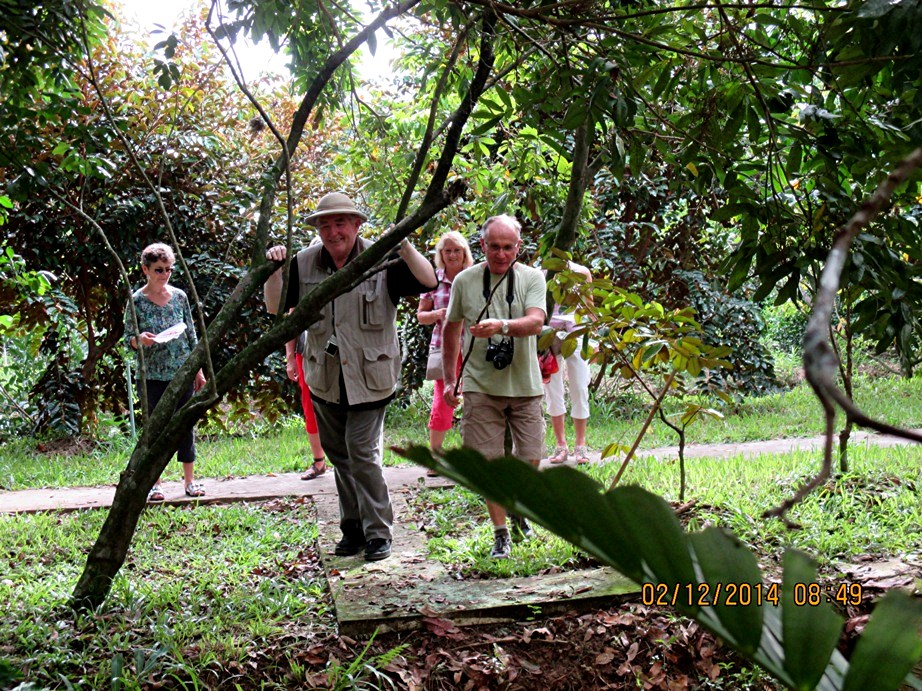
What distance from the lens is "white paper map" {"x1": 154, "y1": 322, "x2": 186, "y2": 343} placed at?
19.1 feet

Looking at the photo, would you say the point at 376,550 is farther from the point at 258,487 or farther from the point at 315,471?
the point at 315,471

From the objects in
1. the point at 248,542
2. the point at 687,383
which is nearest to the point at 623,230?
the point at 687,383

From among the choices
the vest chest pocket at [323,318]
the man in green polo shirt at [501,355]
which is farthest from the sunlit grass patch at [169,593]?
the vest chest pocket at [323,318]

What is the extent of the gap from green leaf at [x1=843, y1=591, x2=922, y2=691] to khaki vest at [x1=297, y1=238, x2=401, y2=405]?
3799mm

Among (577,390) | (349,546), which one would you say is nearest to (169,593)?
(349,546)

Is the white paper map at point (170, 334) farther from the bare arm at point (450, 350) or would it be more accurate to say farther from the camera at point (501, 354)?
the camera at point (501, 354)

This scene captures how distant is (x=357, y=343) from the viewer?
4.46 metres

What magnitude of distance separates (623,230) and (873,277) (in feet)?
24.3

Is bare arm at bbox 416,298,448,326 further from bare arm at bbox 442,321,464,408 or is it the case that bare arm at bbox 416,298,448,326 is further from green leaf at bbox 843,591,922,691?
green leaf at bbox 843,591,922,691

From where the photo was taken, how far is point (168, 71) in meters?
4.03

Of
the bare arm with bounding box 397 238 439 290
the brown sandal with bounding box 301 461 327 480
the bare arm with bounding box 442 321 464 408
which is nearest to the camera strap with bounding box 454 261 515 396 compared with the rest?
the bare arm with bounding box 442 321 464 408

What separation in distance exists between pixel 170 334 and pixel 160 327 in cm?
19

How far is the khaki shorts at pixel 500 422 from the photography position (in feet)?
14.8

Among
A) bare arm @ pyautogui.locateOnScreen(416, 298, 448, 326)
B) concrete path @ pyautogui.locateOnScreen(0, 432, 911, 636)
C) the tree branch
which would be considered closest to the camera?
the tree branch
